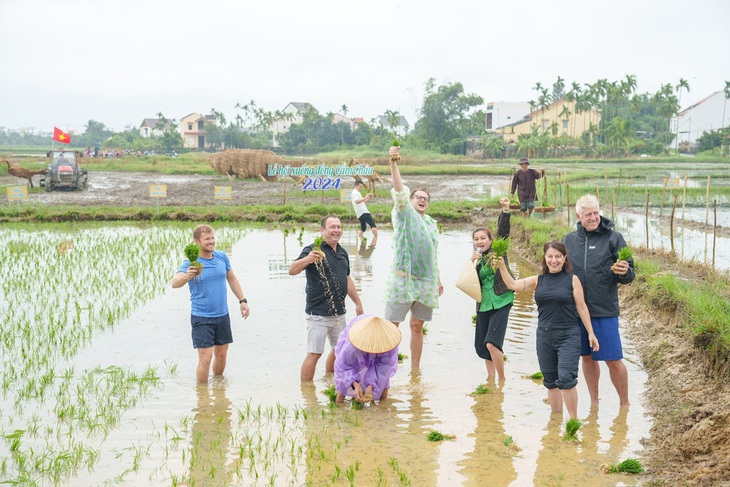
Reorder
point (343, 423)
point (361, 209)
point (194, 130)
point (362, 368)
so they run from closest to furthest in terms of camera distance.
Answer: point (343, 423), point (362, 368), point (361, 209), point (194, 130)

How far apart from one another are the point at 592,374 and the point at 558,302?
0.97 m

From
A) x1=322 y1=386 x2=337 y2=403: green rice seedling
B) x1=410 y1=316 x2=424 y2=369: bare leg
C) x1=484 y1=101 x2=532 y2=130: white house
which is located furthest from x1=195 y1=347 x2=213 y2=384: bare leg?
x1=484 y1=101 x2=532 y2=130: white house

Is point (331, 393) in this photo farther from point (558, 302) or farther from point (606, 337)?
point (606, 337)

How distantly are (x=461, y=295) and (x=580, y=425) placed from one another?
19.5 ft

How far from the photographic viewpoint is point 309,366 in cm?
706

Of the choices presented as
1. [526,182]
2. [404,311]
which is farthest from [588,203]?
[526,182]

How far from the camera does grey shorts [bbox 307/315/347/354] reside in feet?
22.5

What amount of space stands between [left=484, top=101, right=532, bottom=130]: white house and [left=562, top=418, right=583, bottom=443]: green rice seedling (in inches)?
3393

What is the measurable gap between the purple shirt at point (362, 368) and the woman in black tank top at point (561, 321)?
1.24 m

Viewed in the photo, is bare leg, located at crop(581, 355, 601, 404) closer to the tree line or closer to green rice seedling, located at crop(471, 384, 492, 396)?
green rice seedling, located at crop(471, 384, 492, 396)

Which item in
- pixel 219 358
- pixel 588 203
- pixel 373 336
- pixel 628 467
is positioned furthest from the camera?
pixel 219 358

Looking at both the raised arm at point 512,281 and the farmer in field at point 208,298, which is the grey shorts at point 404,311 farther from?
the farmer in field at point 208,298

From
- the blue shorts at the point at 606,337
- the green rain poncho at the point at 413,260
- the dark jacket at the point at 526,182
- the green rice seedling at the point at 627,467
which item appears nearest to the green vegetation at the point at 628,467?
the green rice seedling at the point at 627,467

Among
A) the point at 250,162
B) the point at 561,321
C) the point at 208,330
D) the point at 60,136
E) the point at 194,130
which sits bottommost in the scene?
the point at 208,330
